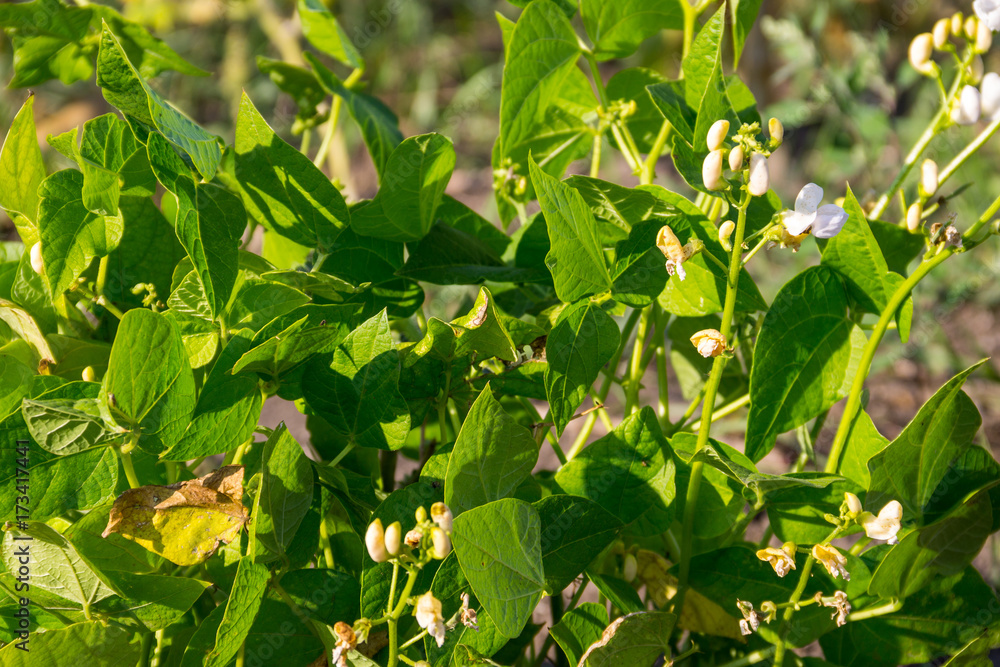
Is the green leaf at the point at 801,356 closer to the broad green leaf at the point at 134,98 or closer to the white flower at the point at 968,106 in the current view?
the white flower at the point at 968,106

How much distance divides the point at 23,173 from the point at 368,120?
0.69 feet

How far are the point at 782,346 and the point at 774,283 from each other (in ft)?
4.38

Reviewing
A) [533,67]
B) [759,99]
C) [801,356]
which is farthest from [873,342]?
[759,99]

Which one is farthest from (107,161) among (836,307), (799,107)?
(799,107)

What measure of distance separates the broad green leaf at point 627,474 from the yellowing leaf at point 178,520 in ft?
0.53

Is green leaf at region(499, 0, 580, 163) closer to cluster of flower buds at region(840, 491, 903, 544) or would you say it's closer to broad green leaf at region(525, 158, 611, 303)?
broad green leaf at region(525, 158, 611, 303)

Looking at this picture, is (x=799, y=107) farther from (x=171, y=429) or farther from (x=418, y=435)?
(x=171, y=429)

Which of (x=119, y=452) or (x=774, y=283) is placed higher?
(x=119, y=452)

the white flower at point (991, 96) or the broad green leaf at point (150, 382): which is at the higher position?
the white flower at point (991, 96)

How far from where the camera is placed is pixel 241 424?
0.38 metres

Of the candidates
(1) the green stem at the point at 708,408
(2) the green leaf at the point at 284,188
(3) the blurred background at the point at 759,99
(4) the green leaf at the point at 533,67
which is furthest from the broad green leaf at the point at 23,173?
(3) the blurred background at the point at 759,99

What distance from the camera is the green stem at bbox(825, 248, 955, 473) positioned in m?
0.38

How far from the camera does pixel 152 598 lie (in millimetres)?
376

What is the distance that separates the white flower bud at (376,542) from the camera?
1.04 feet
